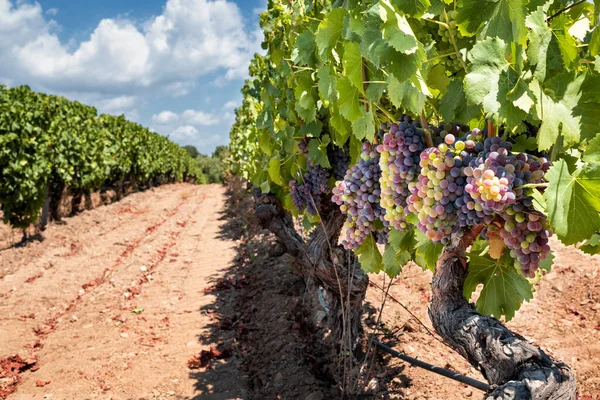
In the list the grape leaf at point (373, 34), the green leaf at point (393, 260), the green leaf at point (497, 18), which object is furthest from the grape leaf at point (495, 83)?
the green leaf at point (393, 260)

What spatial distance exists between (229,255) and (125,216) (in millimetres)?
8907

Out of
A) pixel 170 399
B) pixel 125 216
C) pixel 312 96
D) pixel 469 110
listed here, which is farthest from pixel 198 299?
pixel 125 216

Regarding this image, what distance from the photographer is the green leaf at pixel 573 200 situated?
1326 millimetres

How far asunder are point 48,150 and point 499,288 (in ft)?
47.1

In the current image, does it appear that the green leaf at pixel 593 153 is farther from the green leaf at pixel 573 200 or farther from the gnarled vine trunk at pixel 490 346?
the gnarled vine trunk at pixel 490 346

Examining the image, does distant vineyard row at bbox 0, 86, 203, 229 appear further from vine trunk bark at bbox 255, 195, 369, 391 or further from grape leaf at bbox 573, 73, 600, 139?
grape leaf at bbox 573, 73, 600, 139

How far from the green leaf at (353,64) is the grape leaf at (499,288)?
3.14 ft

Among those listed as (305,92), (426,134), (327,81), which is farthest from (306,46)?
(426,134)

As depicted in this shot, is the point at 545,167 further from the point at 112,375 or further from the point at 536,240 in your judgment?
the point at 112,375

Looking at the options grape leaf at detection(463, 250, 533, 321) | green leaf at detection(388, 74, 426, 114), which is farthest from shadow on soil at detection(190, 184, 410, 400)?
green leaf at detection(388, 74, 426, 114)

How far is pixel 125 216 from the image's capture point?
57.7ft

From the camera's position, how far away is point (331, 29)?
2105 mm

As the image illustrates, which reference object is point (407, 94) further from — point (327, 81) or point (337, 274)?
point (337, 274)

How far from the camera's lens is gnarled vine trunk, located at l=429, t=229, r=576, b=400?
5.35 feet
